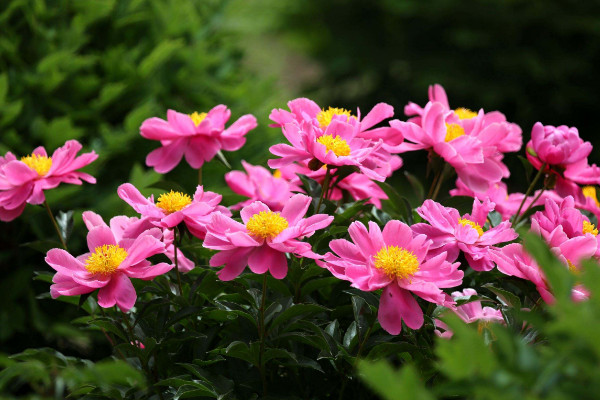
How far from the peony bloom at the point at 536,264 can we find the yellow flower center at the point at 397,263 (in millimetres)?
100

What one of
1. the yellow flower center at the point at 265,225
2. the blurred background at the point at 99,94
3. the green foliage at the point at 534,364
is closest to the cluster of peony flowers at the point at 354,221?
the yellow flower center at the point at 265,225

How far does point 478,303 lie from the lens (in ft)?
3.23

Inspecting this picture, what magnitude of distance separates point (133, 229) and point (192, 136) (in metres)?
0.25

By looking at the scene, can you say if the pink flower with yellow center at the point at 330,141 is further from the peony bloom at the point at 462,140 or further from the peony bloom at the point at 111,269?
the peony bloom at the point at 111,269

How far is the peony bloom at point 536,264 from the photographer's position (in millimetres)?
825

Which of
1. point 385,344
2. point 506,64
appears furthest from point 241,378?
point 506,64

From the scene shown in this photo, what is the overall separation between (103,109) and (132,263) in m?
1.41

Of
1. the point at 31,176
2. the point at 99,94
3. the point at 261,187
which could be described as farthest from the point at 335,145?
the point at 99,94

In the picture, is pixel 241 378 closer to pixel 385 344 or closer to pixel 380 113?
pixel 385 344

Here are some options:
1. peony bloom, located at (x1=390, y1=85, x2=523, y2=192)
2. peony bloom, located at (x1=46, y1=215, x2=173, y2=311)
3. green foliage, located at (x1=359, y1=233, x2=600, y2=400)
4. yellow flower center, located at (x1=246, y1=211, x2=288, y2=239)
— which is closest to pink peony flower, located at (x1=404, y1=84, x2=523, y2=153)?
peony bloom, located at (x1=390, y1=85, x2=523, y2=192)

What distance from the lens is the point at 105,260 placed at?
2.98ft

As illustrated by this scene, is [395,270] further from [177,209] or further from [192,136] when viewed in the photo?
[192,136]

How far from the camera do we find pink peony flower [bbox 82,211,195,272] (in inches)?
38.4

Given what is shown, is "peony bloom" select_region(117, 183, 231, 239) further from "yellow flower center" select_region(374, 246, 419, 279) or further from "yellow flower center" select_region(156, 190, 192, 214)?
"yellow flower center" select_region(374, 246, 419, 279)
